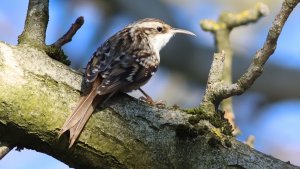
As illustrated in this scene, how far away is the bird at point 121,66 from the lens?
224 centimetres

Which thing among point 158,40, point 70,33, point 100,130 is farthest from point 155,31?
point 100,130

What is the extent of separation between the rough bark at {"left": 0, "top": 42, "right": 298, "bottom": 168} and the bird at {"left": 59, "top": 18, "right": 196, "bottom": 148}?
2.0 inches

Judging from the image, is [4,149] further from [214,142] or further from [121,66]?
[121,66]

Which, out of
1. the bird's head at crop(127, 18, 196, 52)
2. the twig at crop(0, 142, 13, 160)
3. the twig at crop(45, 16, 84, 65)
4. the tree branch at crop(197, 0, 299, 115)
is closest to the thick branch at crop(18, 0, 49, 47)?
the twig at crop(45, 16, 84, 65)

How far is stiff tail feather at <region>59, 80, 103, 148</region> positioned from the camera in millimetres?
2162

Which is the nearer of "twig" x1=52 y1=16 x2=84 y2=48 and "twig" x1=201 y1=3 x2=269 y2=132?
"twig" x1=52 y1=16 x2=84 y2=48

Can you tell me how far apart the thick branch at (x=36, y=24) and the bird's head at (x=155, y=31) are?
94 cm

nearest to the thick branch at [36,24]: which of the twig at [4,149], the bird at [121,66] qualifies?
the bird at [121,66]

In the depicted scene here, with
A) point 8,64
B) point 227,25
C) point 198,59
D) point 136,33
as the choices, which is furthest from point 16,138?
point 198,59

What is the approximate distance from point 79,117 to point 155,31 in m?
1.62

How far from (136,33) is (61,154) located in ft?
4.69

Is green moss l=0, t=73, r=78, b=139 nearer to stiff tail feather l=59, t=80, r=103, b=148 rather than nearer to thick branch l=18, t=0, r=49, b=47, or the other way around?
stiff tail feather l=59, t=80, r=103, b=148

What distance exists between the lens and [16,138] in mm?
2189

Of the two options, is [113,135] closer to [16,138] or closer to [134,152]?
[134,152]
